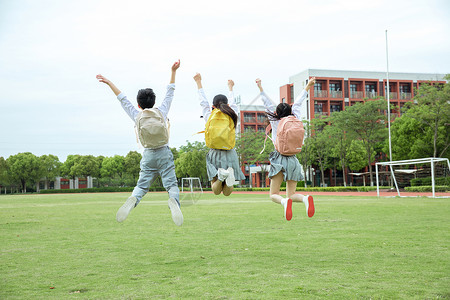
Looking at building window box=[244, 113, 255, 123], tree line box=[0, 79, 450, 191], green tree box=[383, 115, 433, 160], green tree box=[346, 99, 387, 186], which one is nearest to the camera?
tree line box=[0, 79, 450, 191]

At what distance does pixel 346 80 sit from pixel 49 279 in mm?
75361

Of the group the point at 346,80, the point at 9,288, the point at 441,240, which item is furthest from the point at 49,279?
the point at 346,80

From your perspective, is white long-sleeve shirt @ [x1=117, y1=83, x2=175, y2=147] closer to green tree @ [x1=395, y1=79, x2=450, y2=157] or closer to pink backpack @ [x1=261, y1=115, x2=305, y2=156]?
pink backpack @ [x1=261, y1=115, x2=305, y2=156]

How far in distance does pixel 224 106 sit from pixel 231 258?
11782 mm

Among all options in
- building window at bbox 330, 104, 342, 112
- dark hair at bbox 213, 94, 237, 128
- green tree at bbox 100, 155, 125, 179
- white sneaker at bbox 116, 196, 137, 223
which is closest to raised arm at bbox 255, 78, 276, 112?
dark hair at bbox 213, 94, 237, 128

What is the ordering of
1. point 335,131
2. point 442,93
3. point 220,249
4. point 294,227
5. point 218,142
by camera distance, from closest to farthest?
point 218,142
point 220,249
point 294,227
point 442,93
point 335,131

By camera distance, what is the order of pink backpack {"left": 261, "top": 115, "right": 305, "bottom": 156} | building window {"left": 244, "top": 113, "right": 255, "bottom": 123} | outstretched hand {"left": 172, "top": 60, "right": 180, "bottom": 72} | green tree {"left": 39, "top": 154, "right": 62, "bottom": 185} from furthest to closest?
1. green tree {"left": 39, "top": 154, "right": 62, "bottom": 185}
2. building window {"left": 244, "top": 113, "right": 255, "bottom": 123}
3. pink backpack {"left": 261, "top": 115, "right": 305, "bottom": 156}
4. outstretched hand {"left": 172, "top": 60, "right": 180, "bottom": 72}

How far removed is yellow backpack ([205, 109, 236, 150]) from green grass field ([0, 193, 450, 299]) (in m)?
6.96

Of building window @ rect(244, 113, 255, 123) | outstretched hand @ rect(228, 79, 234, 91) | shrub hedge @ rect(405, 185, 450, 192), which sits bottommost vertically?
shrub hedge @ rect(405, 185, 450, 192)

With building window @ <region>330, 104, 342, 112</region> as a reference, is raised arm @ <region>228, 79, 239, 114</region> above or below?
below

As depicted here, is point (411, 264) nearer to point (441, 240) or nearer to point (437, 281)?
point (437, 281)

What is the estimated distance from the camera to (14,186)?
4525 inches

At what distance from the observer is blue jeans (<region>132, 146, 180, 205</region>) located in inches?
300

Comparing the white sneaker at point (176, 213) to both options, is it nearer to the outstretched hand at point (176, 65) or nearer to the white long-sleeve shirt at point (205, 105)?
the white long-sleeve shirt at point (205, 105)
